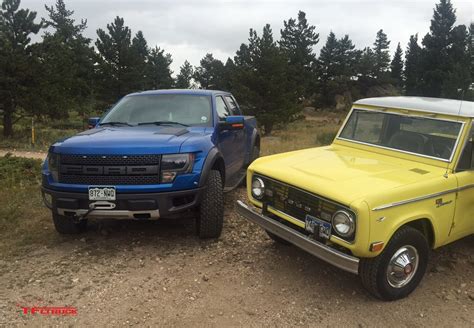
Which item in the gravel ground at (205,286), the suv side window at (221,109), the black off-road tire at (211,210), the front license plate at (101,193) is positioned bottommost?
the gravel ground at (205,286)

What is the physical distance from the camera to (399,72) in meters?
64.5

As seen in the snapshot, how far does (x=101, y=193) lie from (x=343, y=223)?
2.52 m

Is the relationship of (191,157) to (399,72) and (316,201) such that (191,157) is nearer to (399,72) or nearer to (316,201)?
(316,201)

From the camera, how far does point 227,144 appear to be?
19.4 feet

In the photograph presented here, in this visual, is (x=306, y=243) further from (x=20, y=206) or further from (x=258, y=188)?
(x=20, y=206)

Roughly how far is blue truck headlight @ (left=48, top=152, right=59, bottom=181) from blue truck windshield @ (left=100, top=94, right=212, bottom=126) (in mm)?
1232

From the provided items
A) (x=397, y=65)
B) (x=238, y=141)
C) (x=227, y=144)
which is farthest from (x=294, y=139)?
(x=397, y=65)

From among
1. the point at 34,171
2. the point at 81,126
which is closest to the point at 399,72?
the point at 81,126

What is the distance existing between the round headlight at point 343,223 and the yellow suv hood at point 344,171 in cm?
12

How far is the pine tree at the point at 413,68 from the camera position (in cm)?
4945

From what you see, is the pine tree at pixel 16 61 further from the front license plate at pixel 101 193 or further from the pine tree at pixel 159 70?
the pine tree at pixel 159 70

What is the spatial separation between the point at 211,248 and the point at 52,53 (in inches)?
701

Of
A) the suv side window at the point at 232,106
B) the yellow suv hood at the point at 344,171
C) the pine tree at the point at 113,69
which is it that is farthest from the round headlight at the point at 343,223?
the pine tree at the point at 113,69

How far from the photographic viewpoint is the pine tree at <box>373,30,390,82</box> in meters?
52.9
